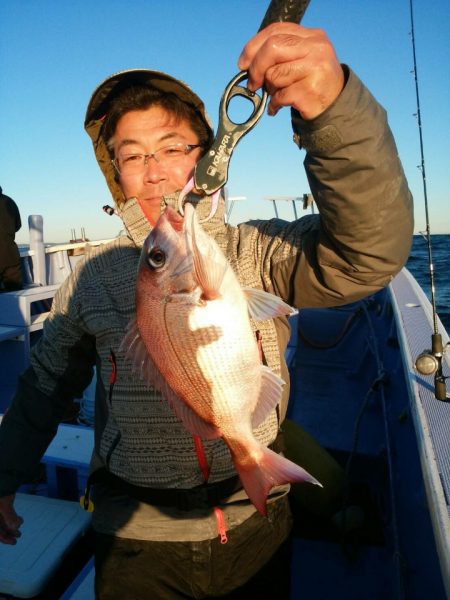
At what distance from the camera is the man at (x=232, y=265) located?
1218mm

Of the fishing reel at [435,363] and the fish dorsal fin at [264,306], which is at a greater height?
the fish dorsal fin at [264,306]

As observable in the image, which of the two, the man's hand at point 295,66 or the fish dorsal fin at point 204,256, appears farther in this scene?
the fish dorsal fin at point 204,256

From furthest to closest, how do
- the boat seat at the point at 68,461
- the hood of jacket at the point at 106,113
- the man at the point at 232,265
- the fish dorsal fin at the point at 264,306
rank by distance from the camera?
the boat seat at the point at 68,461 < the hood of jacket at the point at 106,113 < the fish dorsal fin at the point at 264,306 < the man at the point at 232,265

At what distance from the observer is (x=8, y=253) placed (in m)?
6.52

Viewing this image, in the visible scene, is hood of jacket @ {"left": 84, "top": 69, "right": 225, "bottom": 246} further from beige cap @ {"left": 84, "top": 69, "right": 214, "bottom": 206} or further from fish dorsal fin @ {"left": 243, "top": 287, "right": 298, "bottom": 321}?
fish dorsal fin @ {"left": 243, "top": 287, "right": 298, "bottom": 321}

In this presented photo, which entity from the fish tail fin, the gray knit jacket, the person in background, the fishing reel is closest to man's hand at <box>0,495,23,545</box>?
the gray knit jacket

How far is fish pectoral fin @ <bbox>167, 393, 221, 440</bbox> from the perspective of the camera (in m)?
1.37

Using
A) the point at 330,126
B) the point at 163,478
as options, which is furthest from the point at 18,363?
the point at 330,126

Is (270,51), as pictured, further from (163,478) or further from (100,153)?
(163,478)

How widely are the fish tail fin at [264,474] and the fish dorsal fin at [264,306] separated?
44 centimetres

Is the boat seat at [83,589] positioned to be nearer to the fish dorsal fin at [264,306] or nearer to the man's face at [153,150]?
the fish dorsal fin at [264,306]

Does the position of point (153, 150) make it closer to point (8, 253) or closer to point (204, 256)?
point (204, 256)

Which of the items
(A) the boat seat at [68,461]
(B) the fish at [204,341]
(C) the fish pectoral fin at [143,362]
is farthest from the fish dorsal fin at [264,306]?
(A) the boat seat at [68,461]

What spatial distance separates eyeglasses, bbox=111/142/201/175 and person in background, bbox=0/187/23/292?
5.33m
